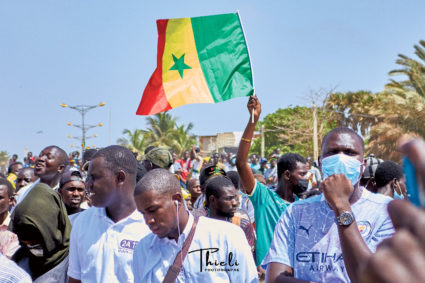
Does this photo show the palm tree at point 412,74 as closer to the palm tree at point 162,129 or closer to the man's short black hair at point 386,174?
the man's short black hair at point 386,174

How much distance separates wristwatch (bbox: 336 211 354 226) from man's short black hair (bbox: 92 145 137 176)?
193cm

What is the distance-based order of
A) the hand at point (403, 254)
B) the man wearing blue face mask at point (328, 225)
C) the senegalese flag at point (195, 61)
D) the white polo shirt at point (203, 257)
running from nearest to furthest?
the hand at point (403, 254)
the man wearing blue face mask at point (328, 225)
the white polo shirt at point (203, 257)
the senegalese flag at point (195, 61)

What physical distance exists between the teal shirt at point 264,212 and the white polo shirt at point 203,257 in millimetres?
1269

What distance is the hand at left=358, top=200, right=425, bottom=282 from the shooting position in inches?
34.5

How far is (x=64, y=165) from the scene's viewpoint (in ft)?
22.0

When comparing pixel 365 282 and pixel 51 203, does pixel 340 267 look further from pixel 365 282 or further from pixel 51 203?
pixel 51 203

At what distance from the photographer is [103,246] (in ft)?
11.8

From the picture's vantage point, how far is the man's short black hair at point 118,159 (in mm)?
3775

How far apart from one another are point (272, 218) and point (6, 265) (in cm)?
252

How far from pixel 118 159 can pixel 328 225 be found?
1.72 m

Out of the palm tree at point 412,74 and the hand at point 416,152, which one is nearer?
the hand at point 416,152

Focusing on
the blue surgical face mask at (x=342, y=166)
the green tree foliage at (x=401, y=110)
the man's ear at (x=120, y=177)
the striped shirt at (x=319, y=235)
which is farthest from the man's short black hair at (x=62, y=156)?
the green tree foliage at (x=401, y=110)

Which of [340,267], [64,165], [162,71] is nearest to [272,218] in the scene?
[340,267]

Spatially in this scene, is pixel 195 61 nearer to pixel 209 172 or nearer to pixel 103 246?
pixel 209 172
